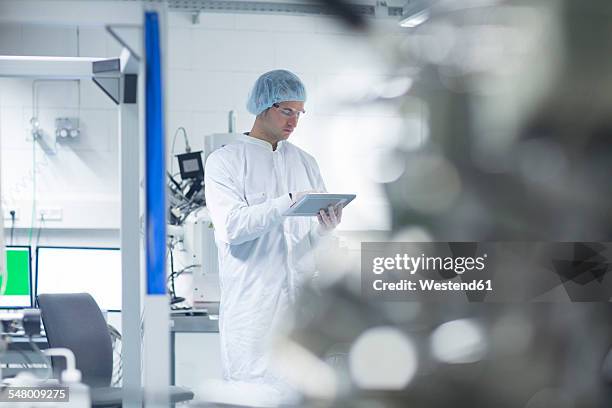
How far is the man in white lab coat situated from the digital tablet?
0.02 m

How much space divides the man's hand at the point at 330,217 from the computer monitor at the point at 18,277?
3.99ft

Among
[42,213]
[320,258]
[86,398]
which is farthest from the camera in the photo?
[42,213]

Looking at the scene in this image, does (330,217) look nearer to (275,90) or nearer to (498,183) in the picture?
(275,90)

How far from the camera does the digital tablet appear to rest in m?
1.68

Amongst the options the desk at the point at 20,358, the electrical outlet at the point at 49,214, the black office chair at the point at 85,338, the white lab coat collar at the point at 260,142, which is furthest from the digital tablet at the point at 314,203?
the electrical outlet at the point at 49,214

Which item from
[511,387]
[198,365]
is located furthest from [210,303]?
[511,387]

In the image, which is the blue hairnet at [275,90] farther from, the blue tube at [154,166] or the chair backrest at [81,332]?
the blue tube at [154,166]

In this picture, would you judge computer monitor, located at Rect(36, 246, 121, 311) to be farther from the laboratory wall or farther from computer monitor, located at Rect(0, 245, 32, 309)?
the laboratory wall

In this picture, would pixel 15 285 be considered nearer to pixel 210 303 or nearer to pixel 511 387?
pixel 210 303

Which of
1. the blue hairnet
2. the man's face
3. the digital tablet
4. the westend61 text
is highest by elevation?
Result: the blue hairnet

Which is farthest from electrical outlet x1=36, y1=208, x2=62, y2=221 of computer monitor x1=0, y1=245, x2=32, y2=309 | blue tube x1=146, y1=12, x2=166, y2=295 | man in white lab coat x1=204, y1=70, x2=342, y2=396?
blue tube x1=146, y1=12, x2=166, y2=295

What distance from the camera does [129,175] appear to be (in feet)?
5.85

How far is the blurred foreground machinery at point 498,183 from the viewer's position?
1.05 metres

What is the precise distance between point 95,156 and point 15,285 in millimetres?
784
